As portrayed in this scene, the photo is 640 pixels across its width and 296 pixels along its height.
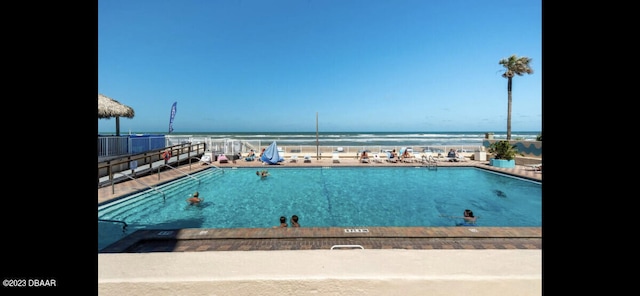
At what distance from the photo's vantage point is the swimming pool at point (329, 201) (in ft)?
22.5

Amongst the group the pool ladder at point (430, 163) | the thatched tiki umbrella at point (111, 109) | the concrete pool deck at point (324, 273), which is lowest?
the pool ladder at point (430, 163)

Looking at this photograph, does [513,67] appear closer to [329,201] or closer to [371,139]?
[371,139]

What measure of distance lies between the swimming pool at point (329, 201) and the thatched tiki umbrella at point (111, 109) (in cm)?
428

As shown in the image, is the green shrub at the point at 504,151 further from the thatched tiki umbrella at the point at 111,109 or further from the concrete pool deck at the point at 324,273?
the thatched tiki umbrella at the point at 111,109

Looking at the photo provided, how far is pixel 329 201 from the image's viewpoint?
8.76 metres

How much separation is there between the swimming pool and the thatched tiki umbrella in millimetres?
4278

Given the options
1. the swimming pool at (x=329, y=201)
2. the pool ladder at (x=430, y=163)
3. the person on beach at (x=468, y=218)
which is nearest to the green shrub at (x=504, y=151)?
the swimming pool at (x=329, y=201)

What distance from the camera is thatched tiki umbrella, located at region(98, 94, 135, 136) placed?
11.2 metres

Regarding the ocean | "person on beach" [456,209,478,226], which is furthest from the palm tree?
"person on beach" [456,209,478,226]

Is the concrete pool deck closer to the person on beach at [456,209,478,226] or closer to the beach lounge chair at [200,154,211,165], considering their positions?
the person on beach at [456,209,478,226]
